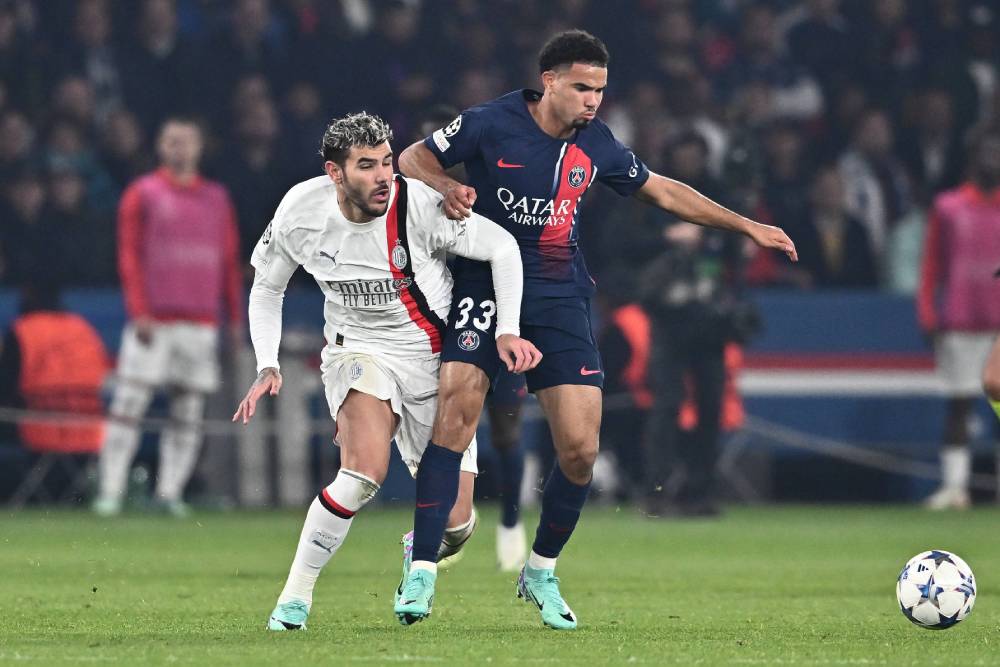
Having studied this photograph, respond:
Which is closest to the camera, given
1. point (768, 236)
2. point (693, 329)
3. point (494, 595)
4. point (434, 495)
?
point (434, 495)

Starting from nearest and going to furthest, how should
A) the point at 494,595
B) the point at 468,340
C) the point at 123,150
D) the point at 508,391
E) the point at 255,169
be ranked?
the point at 468,340, the point at 494,595, the point at 508,391, the point at 123,150, the point at 255,169

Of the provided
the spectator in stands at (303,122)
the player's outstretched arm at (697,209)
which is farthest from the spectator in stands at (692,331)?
the player's outstretched arm at (697,209)

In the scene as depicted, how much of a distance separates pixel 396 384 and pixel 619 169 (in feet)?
3.91

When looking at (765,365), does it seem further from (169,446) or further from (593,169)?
(593,169)

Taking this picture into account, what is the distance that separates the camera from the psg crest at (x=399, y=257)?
24.1 ft

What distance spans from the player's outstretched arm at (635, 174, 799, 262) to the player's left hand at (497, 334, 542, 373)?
92 cm

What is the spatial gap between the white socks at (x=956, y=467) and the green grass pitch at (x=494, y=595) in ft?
1.76

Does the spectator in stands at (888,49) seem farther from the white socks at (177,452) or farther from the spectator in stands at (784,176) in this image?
the white socks at (177,452)

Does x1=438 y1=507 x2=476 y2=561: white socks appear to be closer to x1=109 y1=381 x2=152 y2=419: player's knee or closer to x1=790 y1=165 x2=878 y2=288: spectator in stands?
x1=109 y1=381 x2=152 y2=419: player's knee

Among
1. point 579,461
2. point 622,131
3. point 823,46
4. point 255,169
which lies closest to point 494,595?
point 579,461

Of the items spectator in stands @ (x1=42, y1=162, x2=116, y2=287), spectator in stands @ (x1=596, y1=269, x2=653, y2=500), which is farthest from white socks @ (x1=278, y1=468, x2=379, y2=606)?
spectator in stands @ (x1=42, y1=162, x2=116, y2=287)

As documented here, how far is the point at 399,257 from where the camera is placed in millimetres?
7371

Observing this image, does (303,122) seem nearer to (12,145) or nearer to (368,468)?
(12,145)

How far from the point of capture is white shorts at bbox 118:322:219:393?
14.5 m
